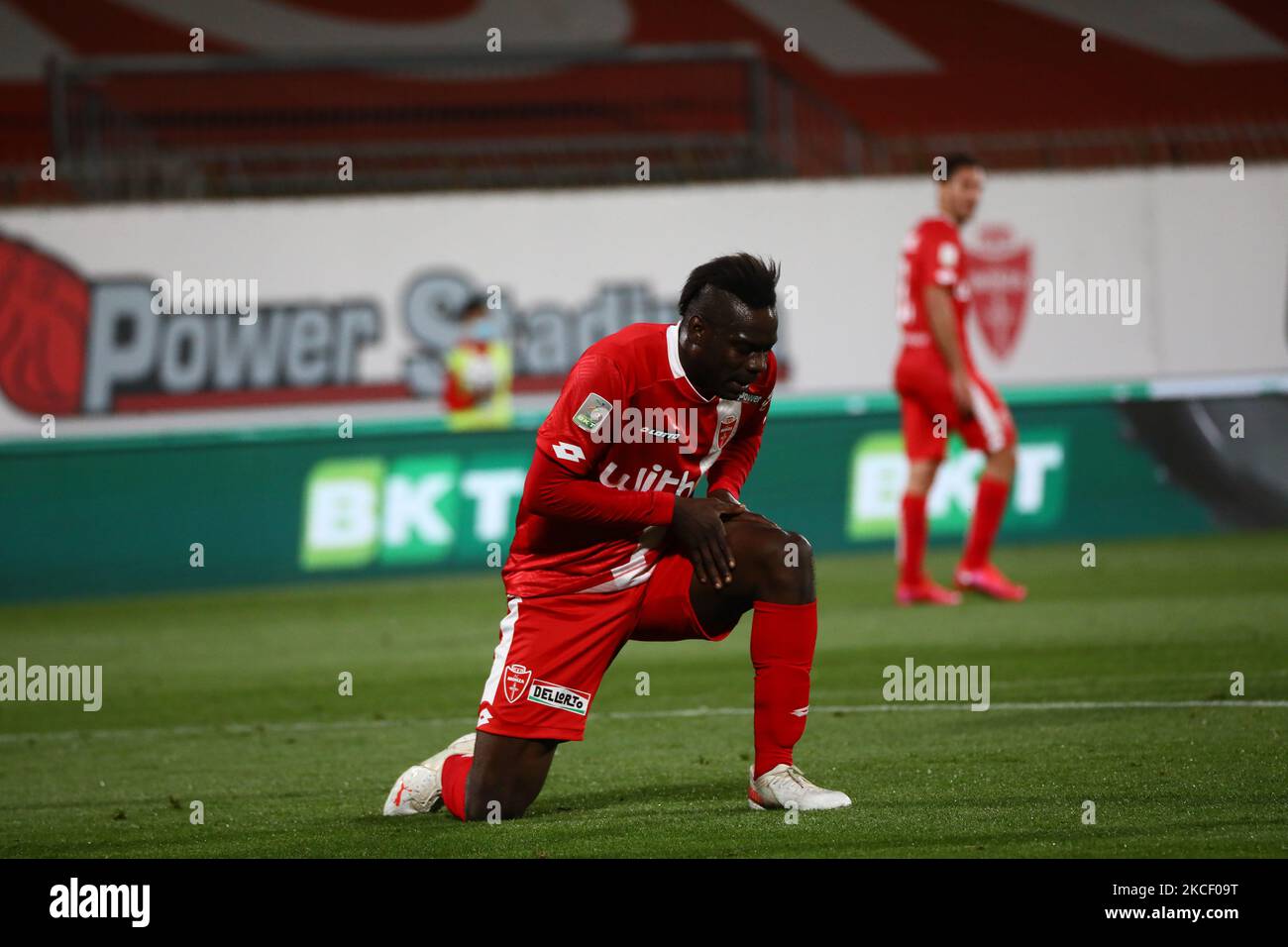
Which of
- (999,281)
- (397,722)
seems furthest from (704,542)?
(999,281)

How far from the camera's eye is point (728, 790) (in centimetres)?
564

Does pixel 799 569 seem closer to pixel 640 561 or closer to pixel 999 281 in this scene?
pixel 640 561

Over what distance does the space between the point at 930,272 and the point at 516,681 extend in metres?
5.90

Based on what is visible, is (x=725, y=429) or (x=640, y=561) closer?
(x=640, y=561)

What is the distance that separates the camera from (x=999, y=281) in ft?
63.4

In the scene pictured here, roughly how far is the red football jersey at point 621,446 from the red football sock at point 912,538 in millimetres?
5079

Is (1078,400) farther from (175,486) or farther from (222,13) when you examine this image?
(222,13)

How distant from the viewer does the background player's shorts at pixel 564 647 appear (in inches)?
207

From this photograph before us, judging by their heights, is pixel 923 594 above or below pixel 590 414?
below

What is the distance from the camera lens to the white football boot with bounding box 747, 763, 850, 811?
5.13m

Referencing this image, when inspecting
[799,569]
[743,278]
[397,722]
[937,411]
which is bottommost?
[397,722]

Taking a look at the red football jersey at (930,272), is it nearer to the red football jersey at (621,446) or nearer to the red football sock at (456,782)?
the red football jersey at (621,446)

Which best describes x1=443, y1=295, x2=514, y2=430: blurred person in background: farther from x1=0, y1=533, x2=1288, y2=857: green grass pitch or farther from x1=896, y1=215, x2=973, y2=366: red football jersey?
x1=896, y1=215, x2=973, y2=366: red football jersey

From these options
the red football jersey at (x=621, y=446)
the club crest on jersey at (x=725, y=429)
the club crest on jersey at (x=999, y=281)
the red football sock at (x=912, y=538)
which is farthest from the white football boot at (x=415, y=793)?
the club crest on jersey at (x=999, y=281)
